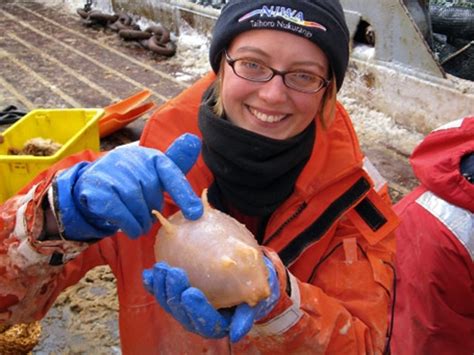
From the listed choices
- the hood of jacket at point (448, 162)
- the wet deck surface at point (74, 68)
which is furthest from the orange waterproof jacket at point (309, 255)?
the wet deck surface at point (74, 68)

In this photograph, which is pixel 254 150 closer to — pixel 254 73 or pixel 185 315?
pixel 254 73

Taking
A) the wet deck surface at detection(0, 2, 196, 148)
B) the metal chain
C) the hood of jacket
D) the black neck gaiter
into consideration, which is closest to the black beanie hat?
the black neck gaiter

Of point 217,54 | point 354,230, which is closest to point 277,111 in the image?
point 217,54

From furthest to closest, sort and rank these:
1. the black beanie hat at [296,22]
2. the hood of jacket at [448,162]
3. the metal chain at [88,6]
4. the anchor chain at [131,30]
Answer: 1. the metal chain at [88,6]
2. the anchor chain at [131,30]
3. the hood of jacket at [448,162]
4. the black beanie hat at [296,22]

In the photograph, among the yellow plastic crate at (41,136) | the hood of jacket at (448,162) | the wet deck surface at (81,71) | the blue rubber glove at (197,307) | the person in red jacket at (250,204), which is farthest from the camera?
Answer: the wet deck surface at (81,71)

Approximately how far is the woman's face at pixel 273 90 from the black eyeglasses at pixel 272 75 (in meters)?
0.01

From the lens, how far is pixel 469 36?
18.0 ft

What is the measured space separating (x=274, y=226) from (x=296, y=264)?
0.47 ft

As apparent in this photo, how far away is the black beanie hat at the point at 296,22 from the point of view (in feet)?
5.17

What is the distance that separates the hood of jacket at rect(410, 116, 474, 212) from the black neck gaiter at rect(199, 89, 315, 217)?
0.61 metres

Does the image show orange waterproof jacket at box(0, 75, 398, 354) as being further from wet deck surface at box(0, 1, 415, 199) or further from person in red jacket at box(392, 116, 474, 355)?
wet deck surface at box(0, 1, 415, 199)

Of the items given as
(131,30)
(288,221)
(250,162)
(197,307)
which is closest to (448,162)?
(288,221)

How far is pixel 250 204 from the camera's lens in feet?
5.77

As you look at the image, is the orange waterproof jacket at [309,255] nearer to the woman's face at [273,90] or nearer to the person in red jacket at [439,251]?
the woman's face at [273,90]
